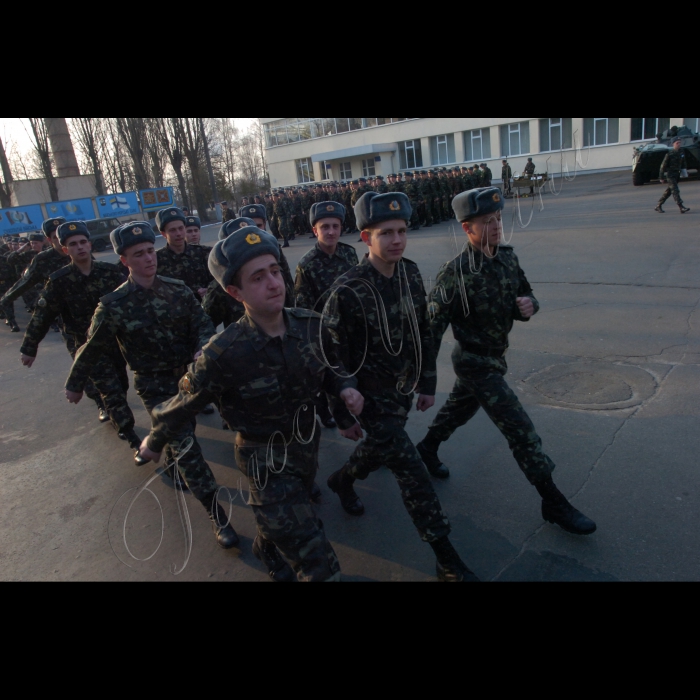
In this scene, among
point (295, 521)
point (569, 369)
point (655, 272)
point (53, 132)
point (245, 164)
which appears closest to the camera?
point (295, 521)

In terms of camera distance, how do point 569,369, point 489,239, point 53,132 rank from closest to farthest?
point 489,239
point 569,369
point 53,132

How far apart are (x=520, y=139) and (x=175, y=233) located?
32.1m

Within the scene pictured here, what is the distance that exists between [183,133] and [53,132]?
363 inches

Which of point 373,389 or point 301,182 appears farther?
point 301,182

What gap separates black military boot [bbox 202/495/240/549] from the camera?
3.66m

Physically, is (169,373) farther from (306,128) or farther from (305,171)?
(306,128)

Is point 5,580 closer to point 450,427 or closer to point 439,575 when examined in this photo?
point 439,575

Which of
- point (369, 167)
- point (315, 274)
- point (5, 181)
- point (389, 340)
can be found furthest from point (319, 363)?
point (5, 181)

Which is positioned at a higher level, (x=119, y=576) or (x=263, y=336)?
(x=263, y=336)

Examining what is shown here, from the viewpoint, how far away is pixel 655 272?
9188mm

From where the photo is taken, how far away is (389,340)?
10.5 feet

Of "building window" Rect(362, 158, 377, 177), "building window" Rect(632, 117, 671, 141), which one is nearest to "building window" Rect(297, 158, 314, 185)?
"building window" Rect(362, 158, 377, 177)

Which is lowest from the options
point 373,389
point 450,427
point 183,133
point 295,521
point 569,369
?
point 569,369

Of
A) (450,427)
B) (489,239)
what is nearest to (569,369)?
(450,427)
